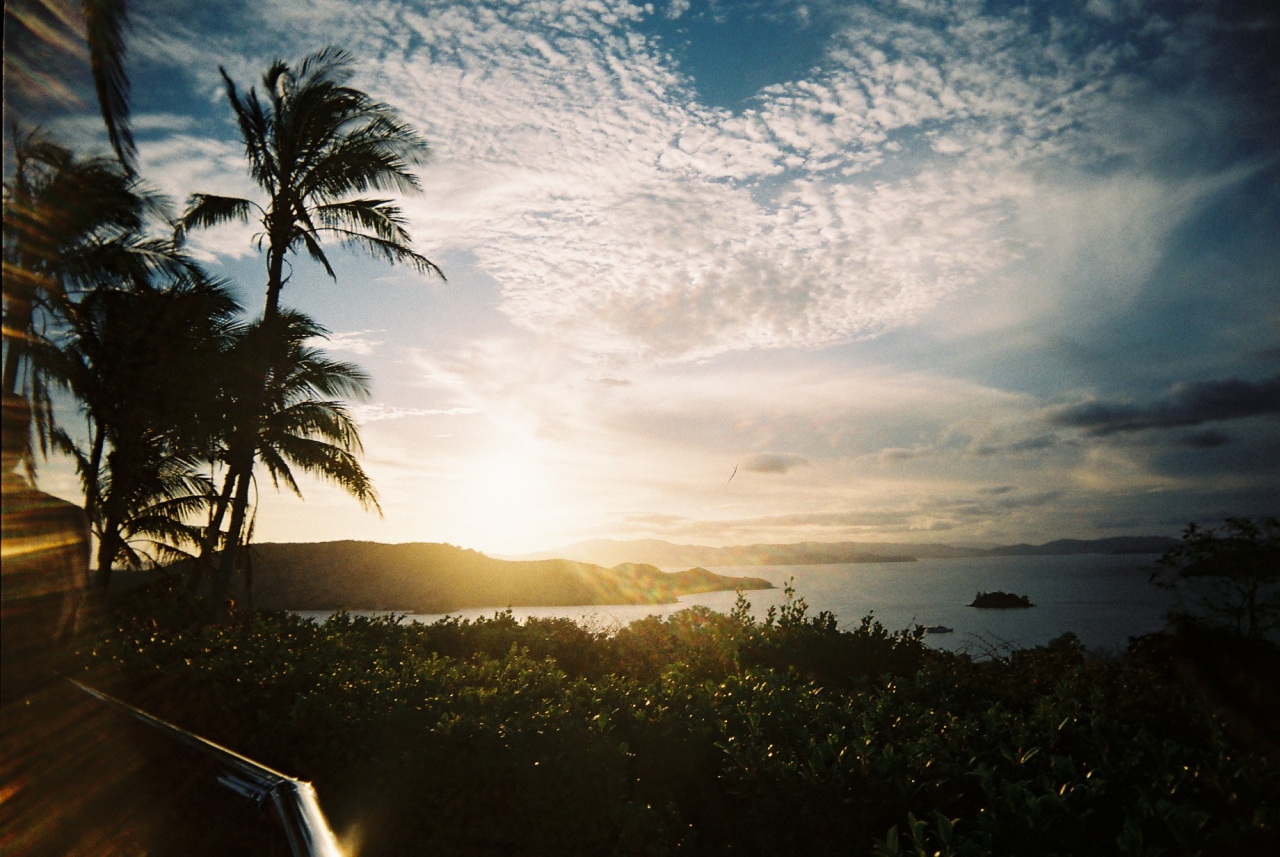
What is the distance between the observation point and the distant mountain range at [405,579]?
3020 centimetres

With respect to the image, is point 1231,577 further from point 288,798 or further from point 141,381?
point 141,381

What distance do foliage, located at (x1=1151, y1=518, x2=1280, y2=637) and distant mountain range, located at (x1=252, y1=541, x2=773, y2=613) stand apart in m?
18.6

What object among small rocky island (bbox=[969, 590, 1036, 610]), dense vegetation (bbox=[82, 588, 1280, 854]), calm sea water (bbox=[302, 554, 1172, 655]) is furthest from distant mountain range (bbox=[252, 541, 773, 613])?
dense vegetation (bbox=[82, 588, 1280, 854])

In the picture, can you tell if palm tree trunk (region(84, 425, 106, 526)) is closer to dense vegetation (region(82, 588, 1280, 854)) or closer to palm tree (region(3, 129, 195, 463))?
palm tree (region(3, 129, 195, 463))

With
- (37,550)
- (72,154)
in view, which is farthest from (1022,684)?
(72,154)

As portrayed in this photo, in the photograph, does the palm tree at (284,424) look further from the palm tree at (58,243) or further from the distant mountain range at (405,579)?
the distant mountain range at (405,579)

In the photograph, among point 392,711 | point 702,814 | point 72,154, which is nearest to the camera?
point 702,814

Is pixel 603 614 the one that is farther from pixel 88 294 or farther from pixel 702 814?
pixel 88 294

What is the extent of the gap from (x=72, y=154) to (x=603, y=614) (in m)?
14.2

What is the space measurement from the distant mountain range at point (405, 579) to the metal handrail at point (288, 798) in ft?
80.0

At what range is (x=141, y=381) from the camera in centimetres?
1253

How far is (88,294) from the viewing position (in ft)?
44.5

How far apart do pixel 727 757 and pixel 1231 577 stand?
9.21 meters

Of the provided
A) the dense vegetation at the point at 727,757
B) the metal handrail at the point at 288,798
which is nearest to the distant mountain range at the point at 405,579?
the dense vegetation at the point at 727,757
